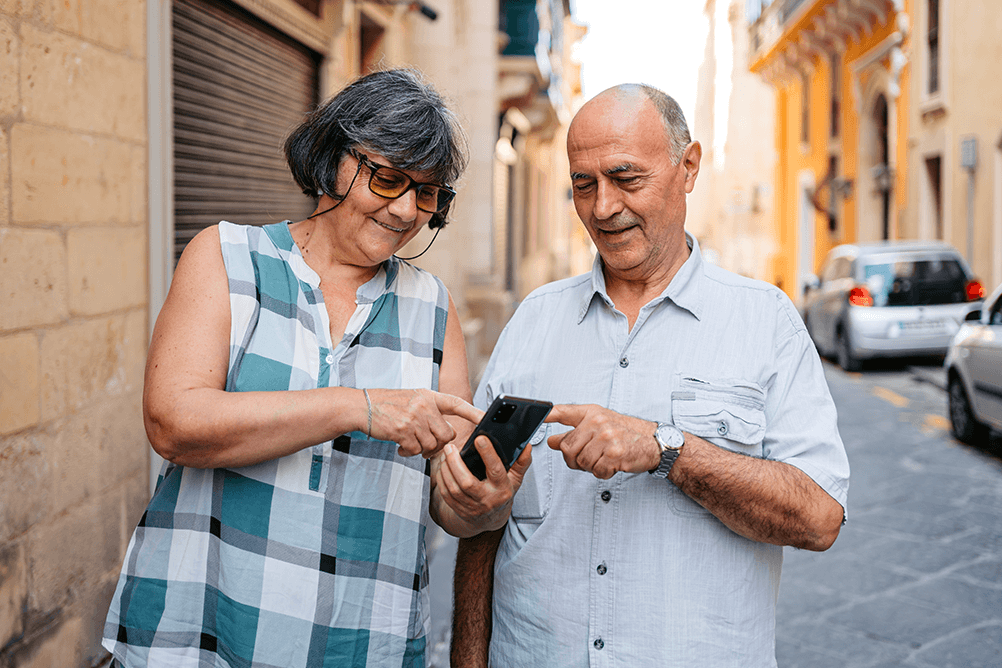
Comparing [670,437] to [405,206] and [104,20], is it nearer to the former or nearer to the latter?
[405,206]

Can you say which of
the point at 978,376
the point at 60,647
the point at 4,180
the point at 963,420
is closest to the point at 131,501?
the point at 60,647

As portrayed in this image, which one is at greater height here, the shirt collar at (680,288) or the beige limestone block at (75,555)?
the shirt collar at (680,288)

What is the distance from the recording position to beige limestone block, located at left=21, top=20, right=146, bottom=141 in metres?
3.04

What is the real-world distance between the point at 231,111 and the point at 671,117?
4.29 m

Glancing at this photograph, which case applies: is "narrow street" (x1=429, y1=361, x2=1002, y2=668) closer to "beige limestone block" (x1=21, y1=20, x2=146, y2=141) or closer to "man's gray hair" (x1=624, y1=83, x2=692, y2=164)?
"beige limestone block" (x1=21, y1=20, x2=146, y2=141)

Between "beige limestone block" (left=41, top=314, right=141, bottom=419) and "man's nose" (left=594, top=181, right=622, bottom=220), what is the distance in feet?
6.79

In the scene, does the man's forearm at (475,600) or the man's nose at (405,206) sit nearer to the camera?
the man's nose at (405,206)

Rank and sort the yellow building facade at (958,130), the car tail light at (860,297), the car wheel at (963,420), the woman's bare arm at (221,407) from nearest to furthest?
the woman's bare arm at (221,407) → the car wheel at (963,420) → the car tail light at (860,297) → the yellow building facade at (958,130)

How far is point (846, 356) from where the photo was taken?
1288 centimetres

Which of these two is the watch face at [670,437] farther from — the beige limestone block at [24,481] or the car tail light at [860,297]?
the car tail light at [860,297]

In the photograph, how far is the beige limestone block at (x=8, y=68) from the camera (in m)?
2.85

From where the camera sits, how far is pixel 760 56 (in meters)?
27.3

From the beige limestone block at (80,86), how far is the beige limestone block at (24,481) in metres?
1.05

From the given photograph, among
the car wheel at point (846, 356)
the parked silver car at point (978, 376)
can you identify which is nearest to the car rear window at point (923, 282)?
the car wheel at point (846, 356)
